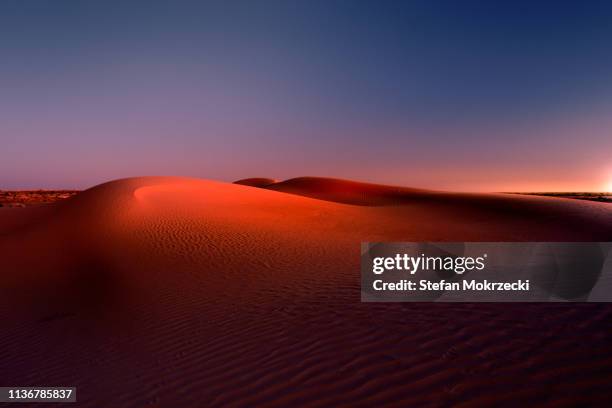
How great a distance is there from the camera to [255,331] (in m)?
6.38

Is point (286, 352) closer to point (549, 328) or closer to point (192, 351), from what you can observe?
point (192, 351)

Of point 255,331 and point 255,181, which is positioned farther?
point 255,181

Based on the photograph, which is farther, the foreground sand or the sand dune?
the sand dune

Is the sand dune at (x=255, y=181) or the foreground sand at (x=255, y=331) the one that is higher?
the sand dune at (x=255, y=181)

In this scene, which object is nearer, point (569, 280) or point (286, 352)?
point (286, 352)

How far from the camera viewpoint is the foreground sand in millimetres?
4168

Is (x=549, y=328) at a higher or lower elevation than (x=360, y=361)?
higher

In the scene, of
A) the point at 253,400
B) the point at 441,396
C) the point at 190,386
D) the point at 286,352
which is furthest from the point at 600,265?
the point at 190,386

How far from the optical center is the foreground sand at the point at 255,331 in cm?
417

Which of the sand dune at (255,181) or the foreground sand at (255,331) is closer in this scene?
the foreground sand at (255,331)

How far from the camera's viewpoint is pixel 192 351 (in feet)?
19.1

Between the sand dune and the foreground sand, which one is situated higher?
the sand dune

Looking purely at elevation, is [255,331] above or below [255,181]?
below

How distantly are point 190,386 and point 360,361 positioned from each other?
2.35m
